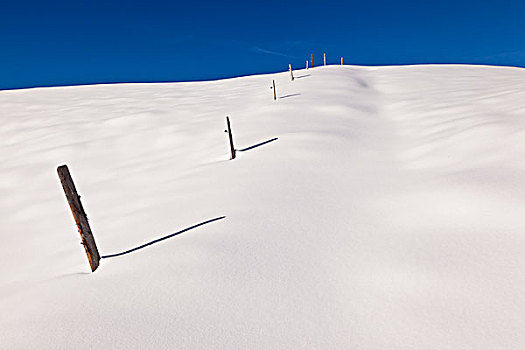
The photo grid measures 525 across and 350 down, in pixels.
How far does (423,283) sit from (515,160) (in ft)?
12.6

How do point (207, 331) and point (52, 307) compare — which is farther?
point (52, 307)

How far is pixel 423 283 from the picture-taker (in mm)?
3393

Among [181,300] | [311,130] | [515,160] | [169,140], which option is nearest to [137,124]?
[169,140]

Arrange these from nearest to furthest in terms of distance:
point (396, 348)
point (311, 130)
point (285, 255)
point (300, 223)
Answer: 1. point (396, 348)
2. point (285, 255)
3. point (300, 223)
4. point (311, 130)

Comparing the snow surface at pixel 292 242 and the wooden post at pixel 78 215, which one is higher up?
the wooden post at pixel 78 215

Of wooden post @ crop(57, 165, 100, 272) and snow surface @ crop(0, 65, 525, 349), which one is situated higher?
wooden post @ crop(57, 165, 100, 272)

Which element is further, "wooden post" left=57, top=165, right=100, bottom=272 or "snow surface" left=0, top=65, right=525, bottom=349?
"wooden post" left=57, top=165, right=100, bottom=272

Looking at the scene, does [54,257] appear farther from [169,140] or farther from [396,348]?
[169,140]

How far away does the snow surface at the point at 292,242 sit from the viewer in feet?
9.73

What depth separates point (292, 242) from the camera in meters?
4.52

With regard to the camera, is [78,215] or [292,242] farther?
[292,242]

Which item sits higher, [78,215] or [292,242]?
[78,215]

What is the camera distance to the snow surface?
9.73 ft

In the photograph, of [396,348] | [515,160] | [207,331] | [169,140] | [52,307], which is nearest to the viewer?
[396,348]
